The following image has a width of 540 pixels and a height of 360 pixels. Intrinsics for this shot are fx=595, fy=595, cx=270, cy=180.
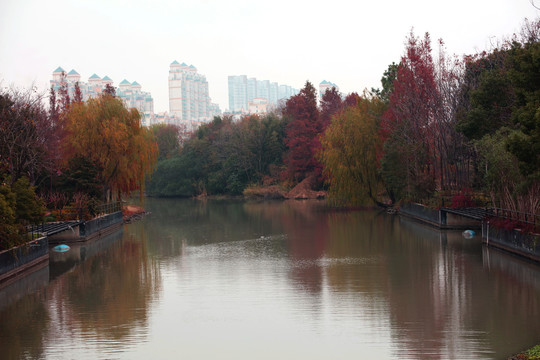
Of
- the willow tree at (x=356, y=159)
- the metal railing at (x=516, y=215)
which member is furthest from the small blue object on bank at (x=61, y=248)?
the willow tree at (x=356, y=159)

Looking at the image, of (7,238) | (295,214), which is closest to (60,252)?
(7,238)

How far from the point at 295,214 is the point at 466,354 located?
33647 millimetres

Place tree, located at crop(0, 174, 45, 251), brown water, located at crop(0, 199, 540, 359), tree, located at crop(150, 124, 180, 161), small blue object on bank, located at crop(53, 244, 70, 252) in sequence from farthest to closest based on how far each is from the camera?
1. tree, located at crop(150, 124, 180, 161)
2. small blue object on bank, located at crop(53, 244, 70, 252)
3. tree, located at crop(0, 174, 45, 251)
4. brown water, located at crop(0, 199, 540, 359)

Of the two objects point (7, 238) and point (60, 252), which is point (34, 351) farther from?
point (60, 252)

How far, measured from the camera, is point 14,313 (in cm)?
1441

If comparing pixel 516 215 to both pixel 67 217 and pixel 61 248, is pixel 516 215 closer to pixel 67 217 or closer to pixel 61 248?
pixel 61 248

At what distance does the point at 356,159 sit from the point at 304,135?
1921cm

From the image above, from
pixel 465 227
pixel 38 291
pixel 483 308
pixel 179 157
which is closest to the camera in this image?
pixel 483 308

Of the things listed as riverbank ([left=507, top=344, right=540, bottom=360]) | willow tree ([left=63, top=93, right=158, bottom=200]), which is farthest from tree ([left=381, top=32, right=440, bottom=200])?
riverbank ([left=507, top=344, right=540, bottom=360])

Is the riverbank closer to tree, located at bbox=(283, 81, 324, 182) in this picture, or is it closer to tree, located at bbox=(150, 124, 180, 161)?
tree, located at bbox=(283, 81, 324, 182)

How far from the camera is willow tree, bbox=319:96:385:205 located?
4347 cm

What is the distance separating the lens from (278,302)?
14797mm

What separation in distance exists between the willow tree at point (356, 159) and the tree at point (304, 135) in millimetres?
15092

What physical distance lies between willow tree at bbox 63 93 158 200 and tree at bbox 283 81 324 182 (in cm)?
2595
